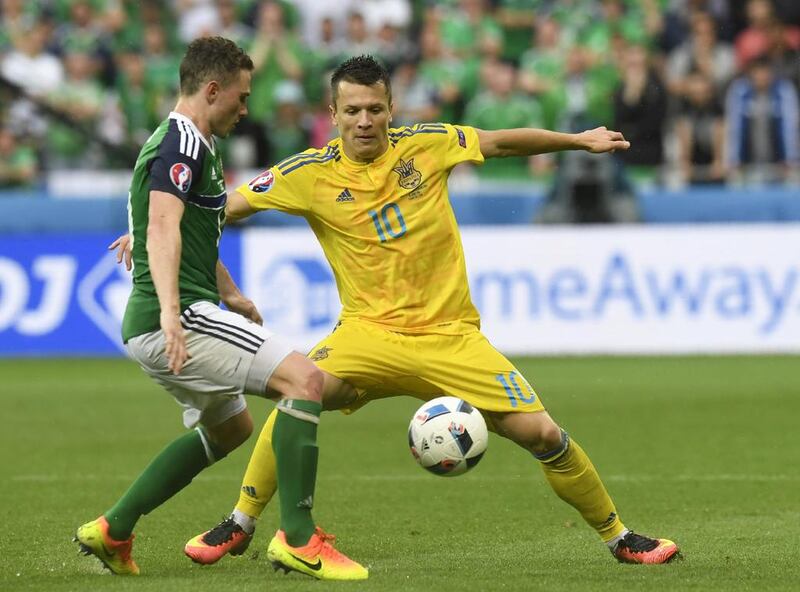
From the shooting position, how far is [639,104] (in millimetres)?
17500

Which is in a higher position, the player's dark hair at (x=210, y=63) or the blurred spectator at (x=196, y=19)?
the blurred spectator at (x=196, y=19)

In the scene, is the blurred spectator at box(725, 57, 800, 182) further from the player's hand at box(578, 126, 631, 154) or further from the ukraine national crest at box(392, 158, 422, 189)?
the ukraine national crest at box(392, 158, 422, 189)

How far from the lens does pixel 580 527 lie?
7711 millimetres

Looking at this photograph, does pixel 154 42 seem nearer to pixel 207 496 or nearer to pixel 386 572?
pixel 207 496

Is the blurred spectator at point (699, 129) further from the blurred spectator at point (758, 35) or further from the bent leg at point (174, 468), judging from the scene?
the bent leg at point (174, 468)

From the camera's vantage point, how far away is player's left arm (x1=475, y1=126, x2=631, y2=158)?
22.1 feet

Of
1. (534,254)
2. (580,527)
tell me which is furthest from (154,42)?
(580,527)

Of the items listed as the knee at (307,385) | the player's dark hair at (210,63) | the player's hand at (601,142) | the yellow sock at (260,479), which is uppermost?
the player's dark hair at (210,63)

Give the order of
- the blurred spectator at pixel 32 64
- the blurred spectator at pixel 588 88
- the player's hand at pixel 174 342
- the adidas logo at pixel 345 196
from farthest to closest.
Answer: the blurred spectator at pixel 32 64, the blurred spectator at pixel 588 88, the adidas logo at pixel 345 196, the player's hand at pixel 174 342

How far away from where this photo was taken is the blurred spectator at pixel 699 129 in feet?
58.5

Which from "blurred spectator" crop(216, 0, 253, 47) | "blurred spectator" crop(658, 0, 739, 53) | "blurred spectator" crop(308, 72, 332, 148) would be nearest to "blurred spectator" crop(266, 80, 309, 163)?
"blurred spectator" crop(308, 72, 332, 148)

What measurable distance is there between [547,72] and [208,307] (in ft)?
42.0

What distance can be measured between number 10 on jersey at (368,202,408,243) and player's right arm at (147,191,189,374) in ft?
3.67

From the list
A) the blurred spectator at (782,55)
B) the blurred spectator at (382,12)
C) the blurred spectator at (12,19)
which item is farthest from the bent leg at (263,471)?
the blurred spectator at (12,19)
